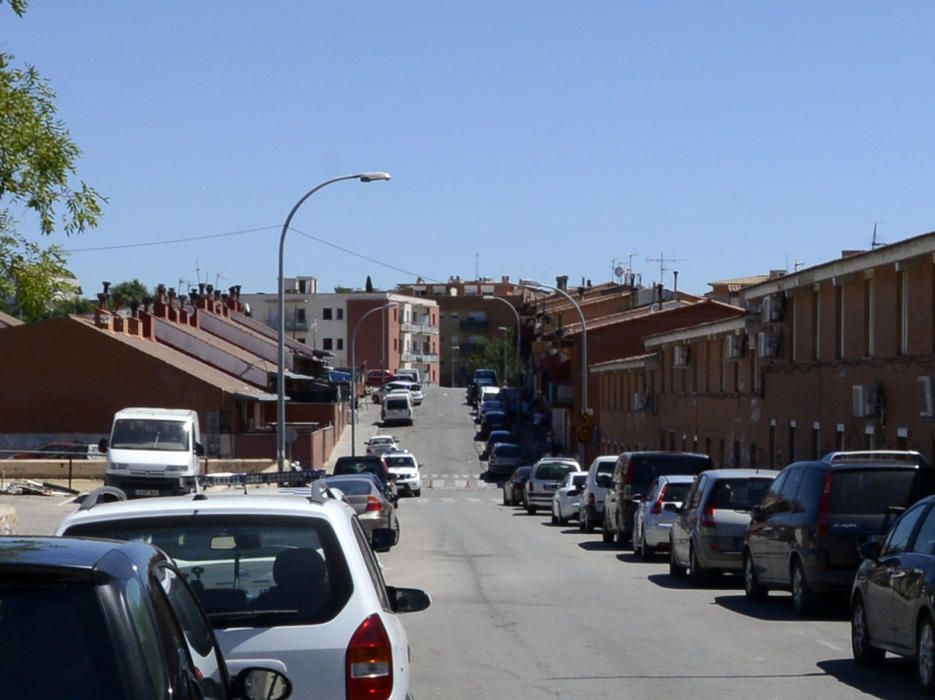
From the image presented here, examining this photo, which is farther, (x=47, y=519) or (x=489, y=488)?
(x=489, y=488)

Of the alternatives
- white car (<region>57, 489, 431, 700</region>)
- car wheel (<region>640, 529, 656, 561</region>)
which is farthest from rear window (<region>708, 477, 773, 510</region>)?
white car (<region>57, 489, 431, 700</region>)

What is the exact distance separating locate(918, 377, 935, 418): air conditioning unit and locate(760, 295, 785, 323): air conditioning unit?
11.4 meters

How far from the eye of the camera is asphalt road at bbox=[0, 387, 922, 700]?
12305 mm

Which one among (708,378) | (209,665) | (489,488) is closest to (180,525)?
(209,665)

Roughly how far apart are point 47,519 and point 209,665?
31659 millimetres

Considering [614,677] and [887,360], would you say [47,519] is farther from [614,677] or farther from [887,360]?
[614,677]

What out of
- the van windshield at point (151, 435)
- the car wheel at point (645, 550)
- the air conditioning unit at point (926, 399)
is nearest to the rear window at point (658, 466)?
the car wheel at point (645, 550)

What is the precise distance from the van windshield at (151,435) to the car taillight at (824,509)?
25.0 meters

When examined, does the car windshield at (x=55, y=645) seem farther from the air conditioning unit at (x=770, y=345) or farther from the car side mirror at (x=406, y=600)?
the air conditioning unit at (x=770, y=345)

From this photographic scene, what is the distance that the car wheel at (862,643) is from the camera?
1330 centimetres

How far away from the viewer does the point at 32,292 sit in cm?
1321

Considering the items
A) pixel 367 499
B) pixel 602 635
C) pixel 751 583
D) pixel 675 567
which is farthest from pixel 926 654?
pixel 367 499

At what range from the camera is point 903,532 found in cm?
1298

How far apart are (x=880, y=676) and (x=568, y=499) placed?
27217mm
